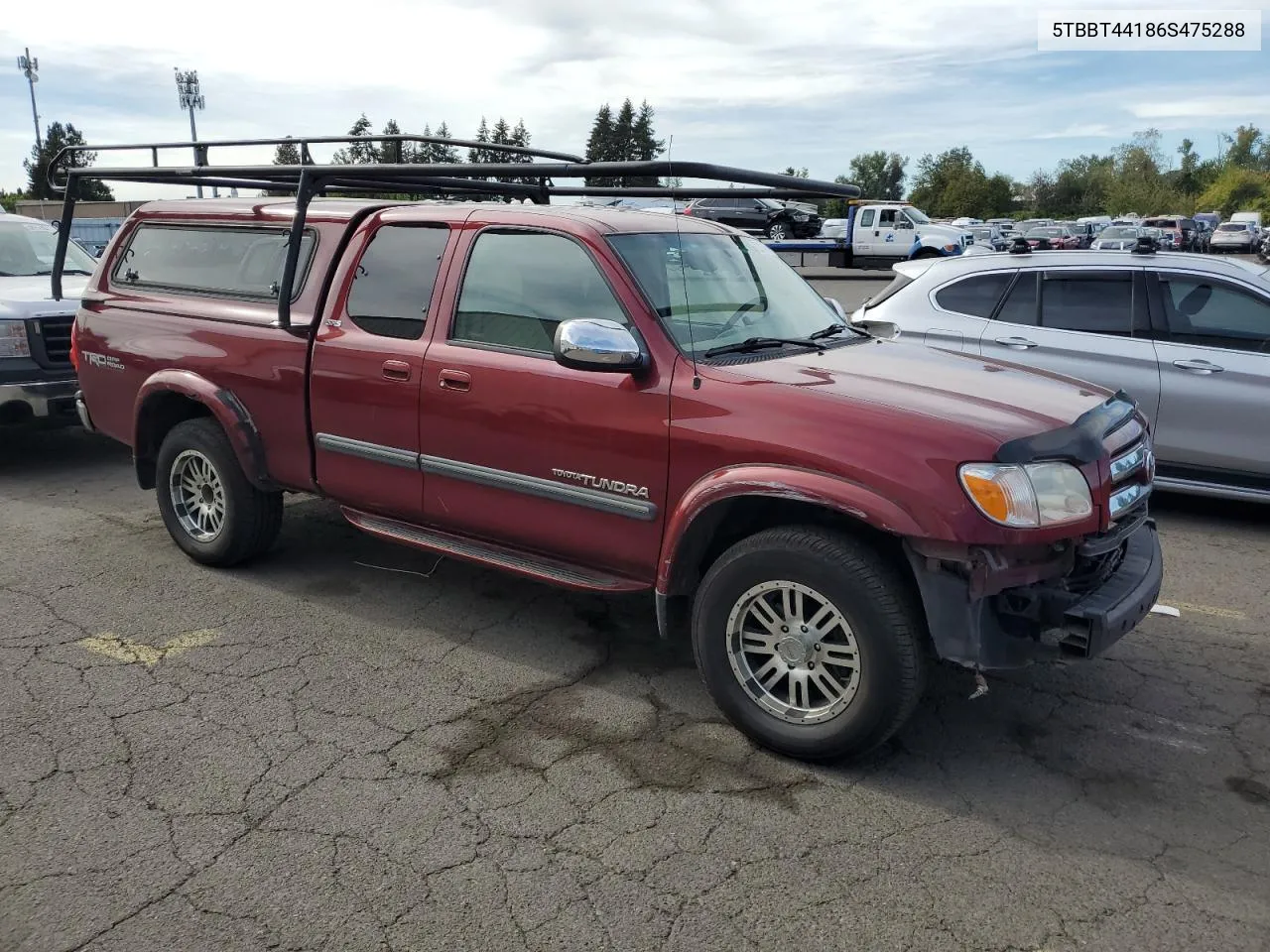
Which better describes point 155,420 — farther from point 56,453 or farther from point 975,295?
point 975,295

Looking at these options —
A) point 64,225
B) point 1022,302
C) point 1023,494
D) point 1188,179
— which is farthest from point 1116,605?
point 1188,179

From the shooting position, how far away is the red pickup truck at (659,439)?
133 inches

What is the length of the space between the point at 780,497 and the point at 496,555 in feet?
4.78

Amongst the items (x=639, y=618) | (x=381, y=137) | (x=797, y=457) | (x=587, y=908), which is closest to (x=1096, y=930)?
→ (x=587, y=908)

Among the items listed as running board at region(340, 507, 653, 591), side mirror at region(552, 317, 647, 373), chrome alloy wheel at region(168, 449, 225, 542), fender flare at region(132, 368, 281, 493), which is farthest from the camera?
chrome alloy wheel at region(168, 449, 225, 542)

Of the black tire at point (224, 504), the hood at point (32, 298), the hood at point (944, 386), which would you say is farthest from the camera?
the hood at point (32, 298)

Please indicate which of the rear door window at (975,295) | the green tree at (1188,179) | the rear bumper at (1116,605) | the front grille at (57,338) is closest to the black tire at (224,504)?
the front grille at (57,338)

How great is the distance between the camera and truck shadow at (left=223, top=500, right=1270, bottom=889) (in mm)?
3365

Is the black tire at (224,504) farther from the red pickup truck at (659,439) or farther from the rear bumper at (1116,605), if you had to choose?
the rear bumper at (1116,605)

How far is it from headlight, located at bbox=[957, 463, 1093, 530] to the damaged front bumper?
129 millimetres

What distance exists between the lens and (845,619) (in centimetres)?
347

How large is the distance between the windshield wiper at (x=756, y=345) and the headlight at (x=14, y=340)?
6.05 meters

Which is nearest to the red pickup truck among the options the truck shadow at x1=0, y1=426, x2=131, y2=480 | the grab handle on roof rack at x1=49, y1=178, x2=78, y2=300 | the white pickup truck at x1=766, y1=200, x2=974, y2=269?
the grab handle on roof rack at x1=49, y1=178, x2=78, y2=300

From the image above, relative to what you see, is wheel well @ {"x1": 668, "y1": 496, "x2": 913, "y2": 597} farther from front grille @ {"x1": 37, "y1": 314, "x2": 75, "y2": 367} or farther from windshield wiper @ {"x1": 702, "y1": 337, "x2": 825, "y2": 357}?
front grille @ {"x1": 37, "y1": 314, "x2": 75, "y2": 367}
